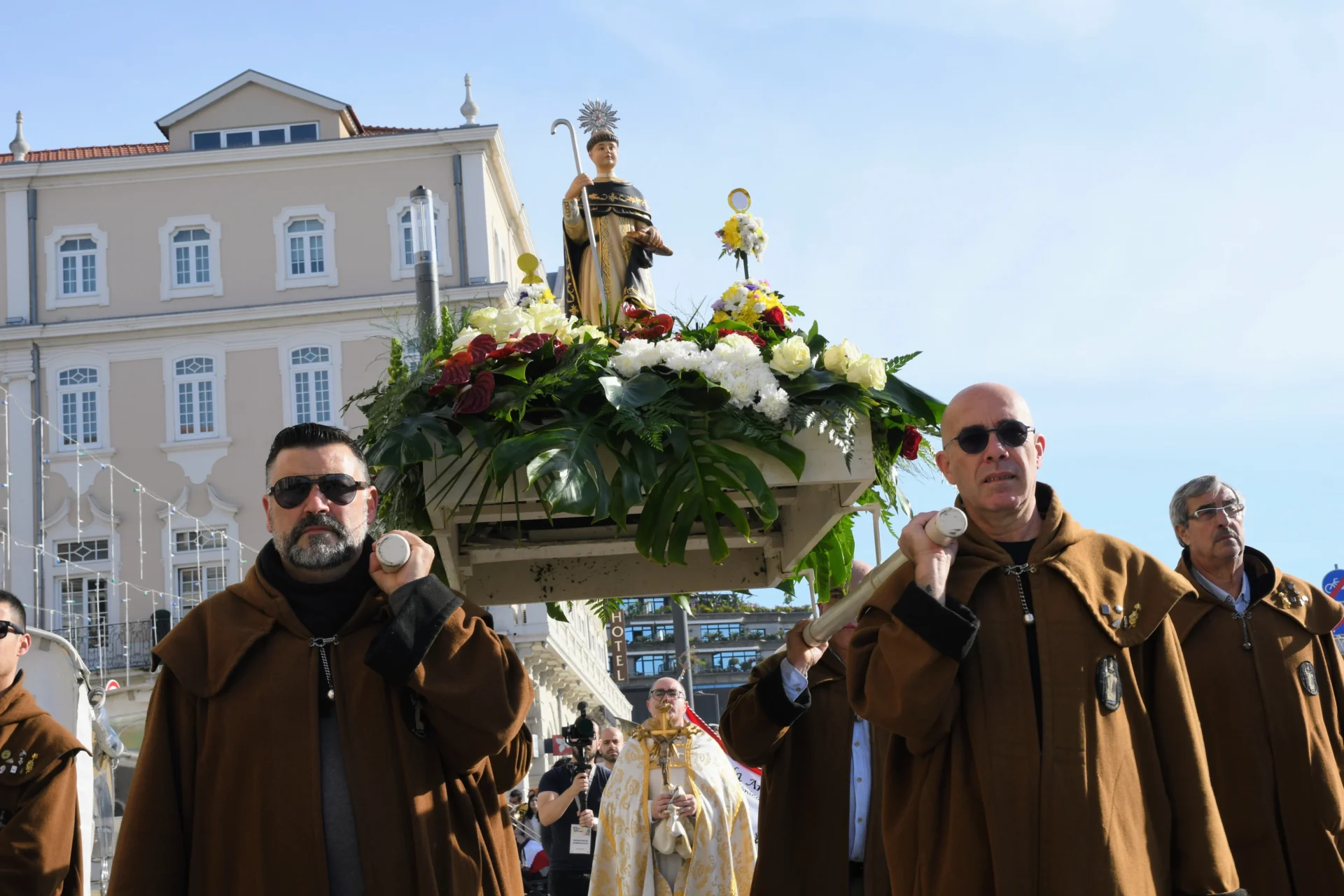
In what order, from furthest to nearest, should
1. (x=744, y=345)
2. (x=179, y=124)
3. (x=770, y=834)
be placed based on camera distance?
(x=179, y=124) < (x=770, y=834) < (x=744, y=345)

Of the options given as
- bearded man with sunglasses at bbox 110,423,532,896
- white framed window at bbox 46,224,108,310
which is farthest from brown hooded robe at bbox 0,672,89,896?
white framed window at bbox 46,224,108,310

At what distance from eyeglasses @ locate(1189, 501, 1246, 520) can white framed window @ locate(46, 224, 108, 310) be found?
118 feet

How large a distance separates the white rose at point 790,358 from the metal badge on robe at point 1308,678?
234 cm

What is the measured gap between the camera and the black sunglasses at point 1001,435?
13.1 feet

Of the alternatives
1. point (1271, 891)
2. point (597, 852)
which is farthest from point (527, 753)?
point (597, 852)

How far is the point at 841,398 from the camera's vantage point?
4789 millimetres

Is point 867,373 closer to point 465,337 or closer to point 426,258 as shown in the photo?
point 465,337

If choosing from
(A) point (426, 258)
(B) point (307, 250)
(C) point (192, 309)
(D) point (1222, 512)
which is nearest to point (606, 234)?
(A) point (426, 258)

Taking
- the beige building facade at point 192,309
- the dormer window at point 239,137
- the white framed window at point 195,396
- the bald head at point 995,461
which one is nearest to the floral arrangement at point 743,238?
the bald head at point 995,461

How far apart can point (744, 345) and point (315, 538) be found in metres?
1.57

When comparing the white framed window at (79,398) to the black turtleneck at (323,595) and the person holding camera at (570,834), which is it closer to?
the person holding camera at (570,834)

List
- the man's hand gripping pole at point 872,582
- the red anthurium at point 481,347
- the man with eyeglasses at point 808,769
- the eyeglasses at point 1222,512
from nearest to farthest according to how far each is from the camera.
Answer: the man's hand gripping pole at point 872,582 → the red anthurium at point 481,347 → the eyeglasses at point 1222,512 → the man with eyeglasses at point 808,769

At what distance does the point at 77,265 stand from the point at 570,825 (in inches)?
1227

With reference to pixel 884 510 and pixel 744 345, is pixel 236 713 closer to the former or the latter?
pixel 744 345
